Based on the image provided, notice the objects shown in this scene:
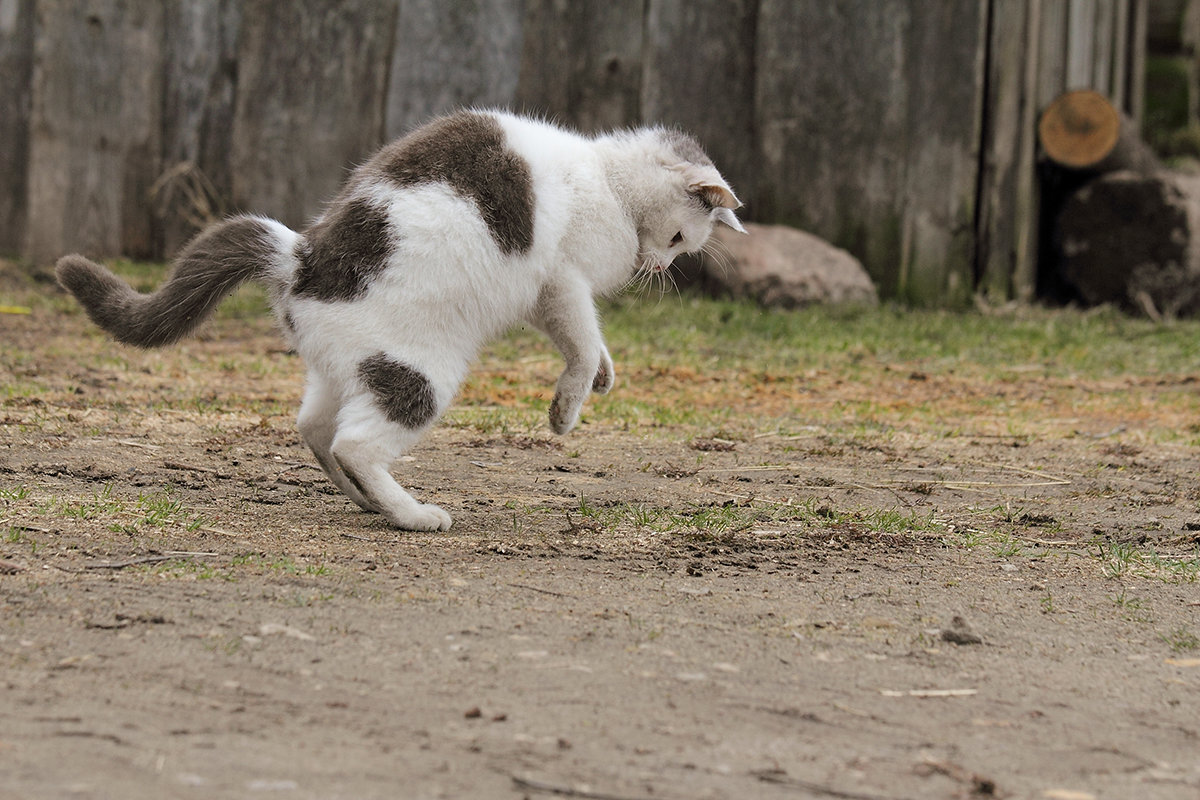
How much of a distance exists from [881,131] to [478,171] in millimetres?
5400

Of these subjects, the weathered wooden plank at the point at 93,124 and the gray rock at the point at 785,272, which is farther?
the weathered wooden plank at the point at 93,124

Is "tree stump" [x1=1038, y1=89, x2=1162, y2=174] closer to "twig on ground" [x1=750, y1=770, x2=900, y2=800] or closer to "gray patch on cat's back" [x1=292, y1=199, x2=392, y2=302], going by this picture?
"gray patch on cat's back" [x1=292, y1=199, x2=392, y2=302]

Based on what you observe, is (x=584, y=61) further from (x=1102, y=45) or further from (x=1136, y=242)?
(x=1102, y=45)

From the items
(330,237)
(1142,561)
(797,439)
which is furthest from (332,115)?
(1142,561)

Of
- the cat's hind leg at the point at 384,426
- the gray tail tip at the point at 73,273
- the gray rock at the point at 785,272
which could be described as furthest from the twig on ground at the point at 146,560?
the gray rock at the point at 785,272

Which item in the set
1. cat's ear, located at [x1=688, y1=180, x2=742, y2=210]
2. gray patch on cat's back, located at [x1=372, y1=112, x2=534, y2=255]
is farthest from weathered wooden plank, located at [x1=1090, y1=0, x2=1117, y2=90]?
gray patch on cat's back, located at [x1=372, y1=112, x2=534, y2=255]

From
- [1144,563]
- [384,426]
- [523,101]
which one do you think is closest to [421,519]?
[384,426]

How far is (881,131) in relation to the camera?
323 inches

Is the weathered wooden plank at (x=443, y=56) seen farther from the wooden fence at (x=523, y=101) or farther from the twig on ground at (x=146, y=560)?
the twig on ground at (x=146, y=560)

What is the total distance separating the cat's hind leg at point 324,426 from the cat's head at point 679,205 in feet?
3.64

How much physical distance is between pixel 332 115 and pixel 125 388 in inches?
144

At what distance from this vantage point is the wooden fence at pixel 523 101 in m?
8.20

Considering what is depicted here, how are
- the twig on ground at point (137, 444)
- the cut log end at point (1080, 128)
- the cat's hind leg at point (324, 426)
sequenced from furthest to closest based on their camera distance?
1. the cut log end at point (1080, 128)
2. the twig on ground at point (137, 444)
3. the cat's hind leg at point (324, 426)

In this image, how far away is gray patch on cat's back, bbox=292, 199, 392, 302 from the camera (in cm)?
325
